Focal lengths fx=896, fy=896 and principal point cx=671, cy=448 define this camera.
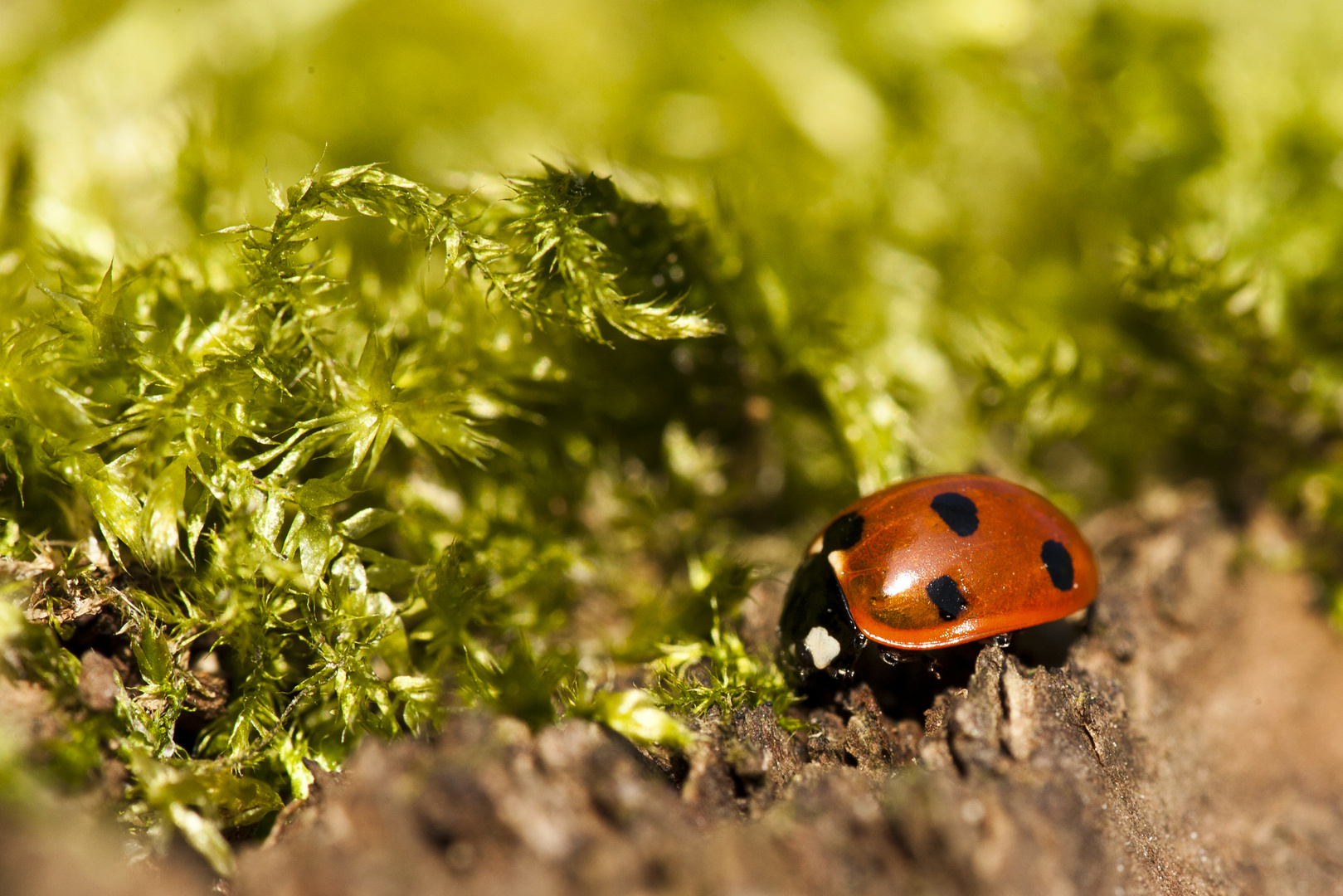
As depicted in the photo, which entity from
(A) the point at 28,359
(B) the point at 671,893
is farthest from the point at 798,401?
(A) the point at 28,359

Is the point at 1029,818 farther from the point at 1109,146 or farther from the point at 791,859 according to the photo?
the point at 1109,146

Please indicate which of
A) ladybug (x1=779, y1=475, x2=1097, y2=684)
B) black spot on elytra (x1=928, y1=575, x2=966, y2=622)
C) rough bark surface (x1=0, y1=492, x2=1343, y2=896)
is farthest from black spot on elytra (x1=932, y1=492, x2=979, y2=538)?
rough bark surface (x1=0, y1=492, x2=1343, y2=896)

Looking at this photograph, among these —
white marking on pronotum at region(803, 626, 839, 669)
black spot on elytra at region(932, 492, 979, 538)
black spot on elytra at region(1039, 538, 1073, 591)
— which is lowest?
white marking on pronotum at region(803, 626, 839, 669)

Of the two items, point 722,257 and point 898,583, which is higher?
point 722,257

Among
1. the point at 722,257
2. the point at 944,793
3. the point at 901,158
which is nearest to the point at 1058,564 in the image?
the point at 944,793

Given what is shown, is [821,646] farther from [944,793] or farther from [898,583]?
[944,793]

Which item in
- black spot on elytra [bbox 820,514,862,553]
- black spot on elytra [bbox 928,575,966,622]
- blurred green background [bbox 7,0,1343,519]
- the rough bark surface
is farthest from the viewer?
blurred green background [bbox 7,0,1343,519]

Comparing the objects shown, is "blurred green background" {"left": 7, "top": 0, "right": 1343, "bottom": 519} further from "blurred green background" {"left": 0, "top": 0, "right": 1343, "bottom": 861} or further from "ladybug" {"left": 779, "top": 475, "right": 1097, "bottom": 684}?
"ladybug" {"left": 779, "top": 475, "right": 1097, "bottom": 684}
